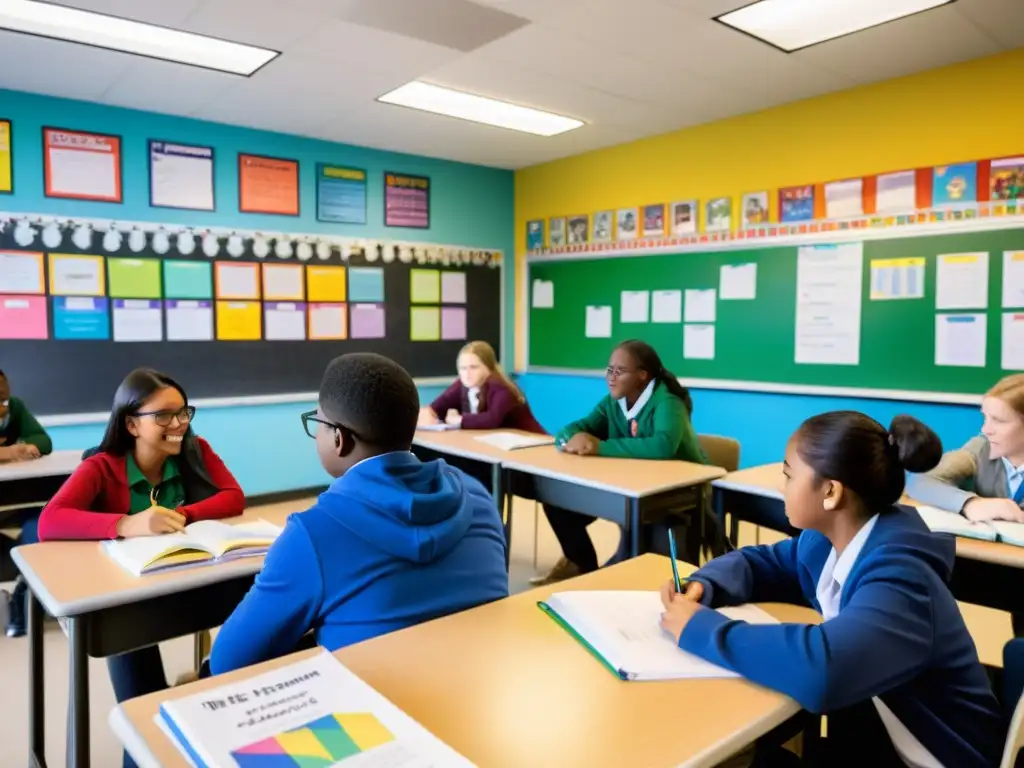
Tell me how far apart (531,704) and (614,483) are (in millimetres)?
1569

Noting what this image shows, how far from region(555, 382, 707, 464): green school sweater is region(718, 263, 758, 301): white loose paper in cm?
173

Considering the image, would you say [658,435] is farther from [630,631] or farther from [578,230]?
[578,230]

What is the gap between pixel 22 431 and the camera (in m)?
3.36

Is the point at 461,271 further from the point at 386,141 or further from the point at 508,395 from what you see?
the point at 508,395

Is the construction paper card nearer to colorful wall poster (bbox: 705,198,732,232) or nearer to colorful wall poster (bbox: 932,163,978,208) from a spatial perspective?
colorful wall poster (bbox: 705,198,732,232)

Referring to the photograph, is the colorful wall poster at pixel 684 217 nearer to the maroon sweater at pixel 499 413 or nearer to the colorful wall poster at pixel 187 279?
the maroon sweater at pixel 499 413

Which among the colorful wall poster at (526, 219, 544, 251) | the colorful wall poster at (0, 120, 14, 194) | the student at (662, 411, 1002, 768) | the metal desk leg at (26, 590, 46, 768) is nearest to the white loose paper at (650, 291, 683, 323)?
the colorful wall poster at (526, 219, 544, 251)

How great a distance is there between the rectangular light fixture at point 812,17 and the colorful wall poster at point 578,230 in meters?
2.29

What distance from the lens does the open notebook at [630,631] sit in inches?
42.9

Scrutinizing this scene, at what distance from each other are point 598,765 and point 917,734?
577 millimetres

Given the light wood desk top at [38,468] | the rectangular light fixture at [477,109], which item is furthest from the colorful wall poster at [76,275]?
the rectangular light fixture at [477,109]

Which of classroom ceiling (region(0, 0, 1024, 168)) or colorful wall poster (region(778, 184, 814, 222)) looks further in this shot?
colorful wall poster (region(778, 184, 814, 222))

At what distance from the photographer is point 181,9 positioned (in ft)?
9.72

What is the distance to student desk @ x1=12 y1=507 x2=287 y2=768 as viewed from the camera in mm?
1471
